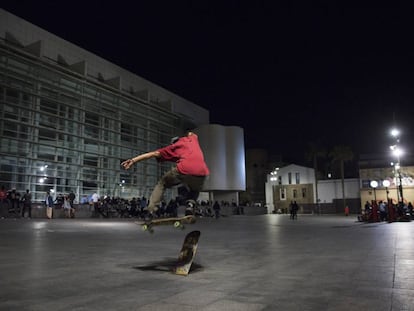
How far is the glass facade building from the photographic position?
109ft

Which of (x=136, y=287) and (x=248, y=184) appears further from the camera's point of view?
(x=248, y=184)

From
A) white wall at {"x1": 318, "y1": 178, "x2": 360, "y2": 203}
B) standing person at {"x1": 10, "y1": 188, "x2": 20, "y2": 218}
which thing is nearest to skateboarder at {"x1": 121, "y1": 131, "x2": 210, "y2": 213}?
standing person at {"x1": 10, "y1": 188, "x2": 20, "y2": 218}

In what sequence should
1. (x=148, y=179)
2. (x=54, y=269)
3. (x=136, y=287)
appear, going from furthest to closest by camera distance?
(x=148, y=179) < (x=54, y=269) < (x=136, y=287)

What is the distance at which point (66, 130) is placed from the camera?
3856 cm

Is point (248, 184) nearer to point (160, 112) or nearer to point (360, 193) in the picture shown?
point (360, 193)

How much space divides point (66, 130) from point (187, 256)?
1417 inches

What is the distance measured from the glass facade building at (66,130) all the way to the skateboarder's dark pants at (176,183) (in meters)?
29.9

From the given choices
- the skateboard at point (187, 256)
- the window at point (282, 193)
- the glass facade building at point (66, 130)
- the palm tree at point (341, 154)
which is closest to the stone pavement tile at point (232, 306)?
the skateboard at point (187, 256)

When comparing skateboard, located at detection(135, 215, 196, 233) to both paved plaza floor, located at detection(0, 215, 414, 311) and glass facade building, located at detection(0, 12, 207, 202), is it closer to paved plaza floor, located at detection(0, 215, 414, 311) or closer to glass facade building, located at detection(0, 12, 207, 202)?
paved plaza floor, located at detection(0, 215, 414, 311)

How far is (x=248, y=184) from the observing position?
314 feet

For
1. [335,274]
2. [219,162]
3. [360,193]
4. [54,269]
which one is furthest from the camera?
[360,193]

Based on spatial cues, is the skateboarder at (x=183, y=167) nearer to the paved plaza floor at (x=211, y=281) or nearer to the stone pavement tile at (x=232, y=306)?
the paved plaza floor at (x=211, y=281)

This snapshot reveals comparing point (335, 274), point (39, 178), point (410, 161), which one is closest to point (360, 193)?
point (410, 161)

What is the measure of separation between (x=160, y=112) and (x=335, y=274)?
49315 mm
